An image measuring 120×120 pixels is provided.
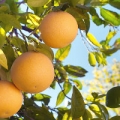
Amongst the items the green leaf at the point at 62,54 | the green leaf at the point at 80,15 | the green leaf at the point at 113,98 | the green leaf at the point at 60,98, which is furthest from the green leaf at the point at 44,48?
the green leaf at the point at 60,98

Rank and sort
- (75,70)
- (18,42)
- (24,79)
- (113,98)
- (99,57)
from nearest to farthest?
(24,79)
(18,42)
(113,98)
(99,57)
(75,70)

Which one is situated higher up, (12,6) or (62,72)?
(12,6)

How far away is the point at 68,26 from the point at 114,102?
410 millimetres

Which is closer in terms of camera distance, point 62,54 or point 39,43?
point 39,43

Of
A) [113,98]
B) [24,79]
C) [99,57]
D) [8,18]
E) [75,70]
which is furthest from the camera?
[75,70]

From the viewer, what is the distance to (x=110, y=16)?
4.13ft

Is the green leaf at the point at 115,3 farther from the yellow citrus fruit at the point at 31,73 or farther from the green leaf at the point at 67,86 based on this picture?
the green leaf at the point at 67,86

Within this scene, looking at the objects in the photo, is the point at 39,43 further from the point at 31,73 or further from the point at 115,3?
the point at 115,3

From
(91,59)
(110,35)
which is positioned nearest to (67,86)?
(91,59)

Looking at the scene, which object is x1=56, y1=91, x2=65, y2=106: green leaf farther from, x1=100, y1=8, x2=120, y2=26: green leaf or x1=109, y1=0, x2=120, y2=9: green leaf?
x1=109, y1=0, x2=120, y2=9: green leaf

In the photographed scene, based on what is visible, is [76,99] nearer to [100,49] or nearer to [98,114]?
[98,114]

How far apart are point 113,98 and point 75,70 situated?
0.60 m

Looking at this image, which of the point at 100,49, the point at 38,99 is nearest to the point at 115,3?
the point at 100,49

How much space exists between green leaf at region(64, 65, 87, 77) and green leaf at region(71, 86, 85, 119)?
0.57 meters
